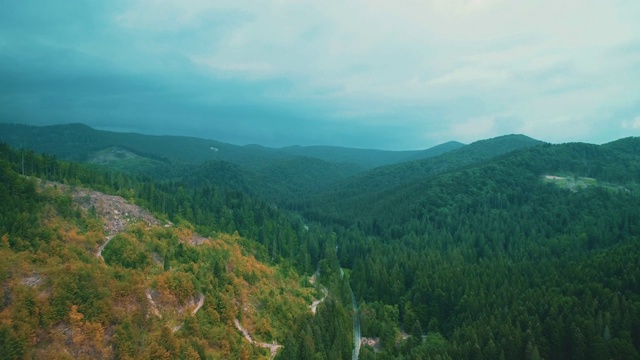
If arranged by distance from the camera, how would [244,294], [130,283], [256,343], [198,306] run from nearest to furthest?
[130,283] → [198,306] → [256,343] → [244,294]

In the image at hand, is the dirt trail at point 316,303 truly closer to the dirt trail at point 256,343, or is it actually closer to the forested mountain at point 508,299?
the forested mountain at point 508,299

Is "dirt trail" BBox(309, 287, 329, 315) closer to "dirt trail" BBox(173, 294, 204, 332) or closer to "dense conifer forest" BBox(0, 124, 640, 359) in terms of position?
"dense conifer forest" BBox(0, 124, 640, 359)

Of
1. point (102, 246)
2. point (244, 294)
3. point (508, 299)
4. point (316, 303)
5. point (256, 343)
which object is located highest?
point (102, 246)

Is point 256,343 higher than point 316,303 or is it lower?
higher

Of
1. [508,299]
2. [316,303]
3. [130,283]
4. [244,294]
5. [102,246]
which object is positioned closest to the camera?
[130,283]

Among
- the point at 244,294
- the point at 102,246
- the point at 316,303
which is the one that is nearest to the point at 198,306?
the point at 244,294

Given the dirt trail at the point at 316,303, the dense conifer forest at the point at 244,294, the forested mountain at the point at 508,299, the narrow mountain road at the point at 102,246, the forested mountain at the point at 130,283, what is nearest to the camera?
the forested mountain at the point at 130,283

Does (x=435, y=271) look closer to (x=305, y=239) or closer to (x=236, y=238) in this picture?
(x=305, y=239)

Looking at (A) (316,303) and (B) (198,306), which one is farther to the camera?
(A) (316,303)

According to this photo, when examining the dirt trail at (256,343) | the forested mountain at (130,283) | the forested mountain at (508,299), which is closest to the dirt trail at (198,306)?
the forested mountain at (130,283)

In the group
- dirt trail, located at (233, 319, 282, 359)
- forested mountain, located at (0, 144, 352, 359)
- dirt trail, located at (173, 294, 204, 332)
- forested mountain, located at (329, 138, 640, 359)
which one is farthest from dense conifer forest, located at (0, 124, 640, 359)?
dirt trail, located at (233, 319, 282, 359)

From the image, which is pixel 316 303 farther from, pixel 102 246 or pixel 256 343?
pixel 102 246
